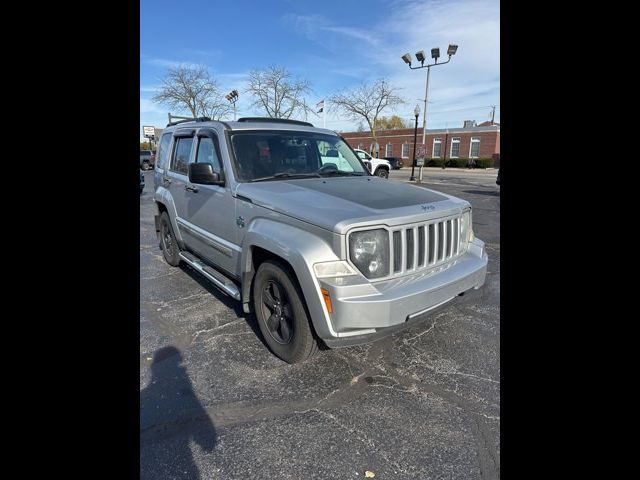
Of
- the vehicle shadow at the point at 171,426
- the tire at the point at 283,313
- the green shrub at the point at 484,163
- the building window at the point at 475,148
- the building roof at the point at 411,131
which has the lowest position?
the vehicle shadow at the point at 171,426

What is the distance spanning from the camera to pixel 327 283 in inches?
95.8

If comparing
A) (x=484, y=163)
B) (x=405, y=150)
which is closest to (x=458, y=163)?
(x=484, y=163)

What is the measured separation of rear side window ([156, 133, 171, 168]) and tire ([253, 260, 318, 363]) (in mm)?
3233

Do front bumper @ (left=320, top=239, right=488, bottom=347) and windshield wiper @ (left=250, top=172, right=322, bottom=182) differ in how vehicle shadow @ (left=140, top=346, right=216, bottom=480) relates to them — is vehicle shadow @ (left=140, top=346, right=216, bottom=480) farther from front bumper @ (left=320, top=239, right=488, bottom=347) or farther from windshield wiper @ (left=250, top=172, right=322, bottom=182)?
windshield wiper @ (left=250, top=172, right=322, bottom=182)

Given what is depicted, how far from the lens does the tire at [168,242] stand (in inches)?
213

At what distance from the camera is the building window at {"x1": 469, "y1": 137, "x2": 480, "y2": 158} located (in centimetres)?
4756

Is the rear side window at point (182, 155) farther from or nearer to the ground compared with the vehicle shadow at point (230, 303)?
farther from the ground

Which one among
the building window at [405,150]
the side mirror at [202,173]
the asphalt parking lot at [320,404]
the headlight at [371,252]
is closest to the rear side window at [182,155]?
the side mirror at [202,173]

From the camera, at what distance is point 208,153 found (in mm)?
4207

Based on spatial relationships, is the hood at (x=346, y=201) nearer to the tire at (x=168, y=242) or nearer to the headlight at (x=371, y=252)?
the headlight at (x=371, y=252)

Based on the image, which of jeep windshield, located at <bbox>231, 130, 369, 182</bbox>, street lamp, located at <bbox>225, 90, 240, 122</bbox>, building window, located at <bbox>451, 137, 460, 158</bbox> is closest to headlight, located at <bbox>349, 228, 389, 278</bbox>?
jeep windshield, located at <bbox>231, 130, 369, 182</bbox>

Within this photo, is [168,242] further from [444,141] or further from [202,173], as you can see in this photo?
[444,141]

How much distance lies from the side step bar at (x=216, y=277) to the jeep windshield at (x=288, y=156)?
1.03m

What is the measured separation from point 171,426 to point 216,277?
5.52 ft
